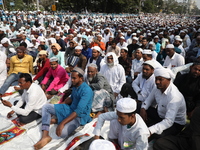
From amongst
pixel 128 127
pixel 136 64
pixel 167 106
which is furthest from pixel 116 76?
pixel 128 127

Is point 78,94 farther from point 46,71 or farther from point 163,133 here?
point 46,71

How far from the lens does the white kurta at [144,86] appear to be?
2.99 meters

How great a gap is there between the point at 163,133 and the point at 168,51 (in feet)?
8.70

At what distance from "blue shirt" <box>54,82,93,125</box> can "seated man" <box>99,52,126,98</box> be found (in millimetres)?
1126

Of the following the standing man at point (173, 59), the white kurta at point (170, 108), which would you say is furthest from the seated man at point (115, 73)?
the standing man at point (173, 59)

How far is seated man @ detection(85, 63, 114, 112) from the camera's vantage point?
3.06 metres

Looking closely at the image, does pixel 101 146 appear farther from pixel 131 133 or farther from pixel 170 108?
pixel 170 108

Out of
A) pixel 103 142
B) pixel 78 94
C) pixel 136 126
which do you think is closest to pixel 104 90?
pixel 78 94

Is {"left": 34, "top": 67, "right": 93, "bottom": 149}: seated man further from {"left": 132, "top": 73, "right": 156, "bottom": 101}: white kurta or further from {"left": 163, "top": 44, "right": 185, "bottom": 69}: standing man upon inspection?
{"left": 163, "top": 44, "right": 185, "bottom": 69}: standing man

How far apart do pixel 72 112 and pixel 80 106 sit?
0.72 feet

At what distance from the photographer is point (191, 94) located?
279 cm

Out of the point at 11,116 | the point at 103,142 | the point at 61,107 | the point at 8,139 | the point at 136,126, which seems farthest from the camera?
the point at 11,116

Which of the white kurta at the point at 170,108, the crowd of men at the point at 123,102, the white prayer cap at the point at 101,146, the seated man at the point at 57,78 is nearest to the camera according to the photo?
the white prayer cap at the point at 101,146

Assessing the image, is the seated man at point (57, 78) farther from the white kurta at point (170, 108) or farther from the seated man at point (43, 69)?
the white kurta at point (170, 108)
